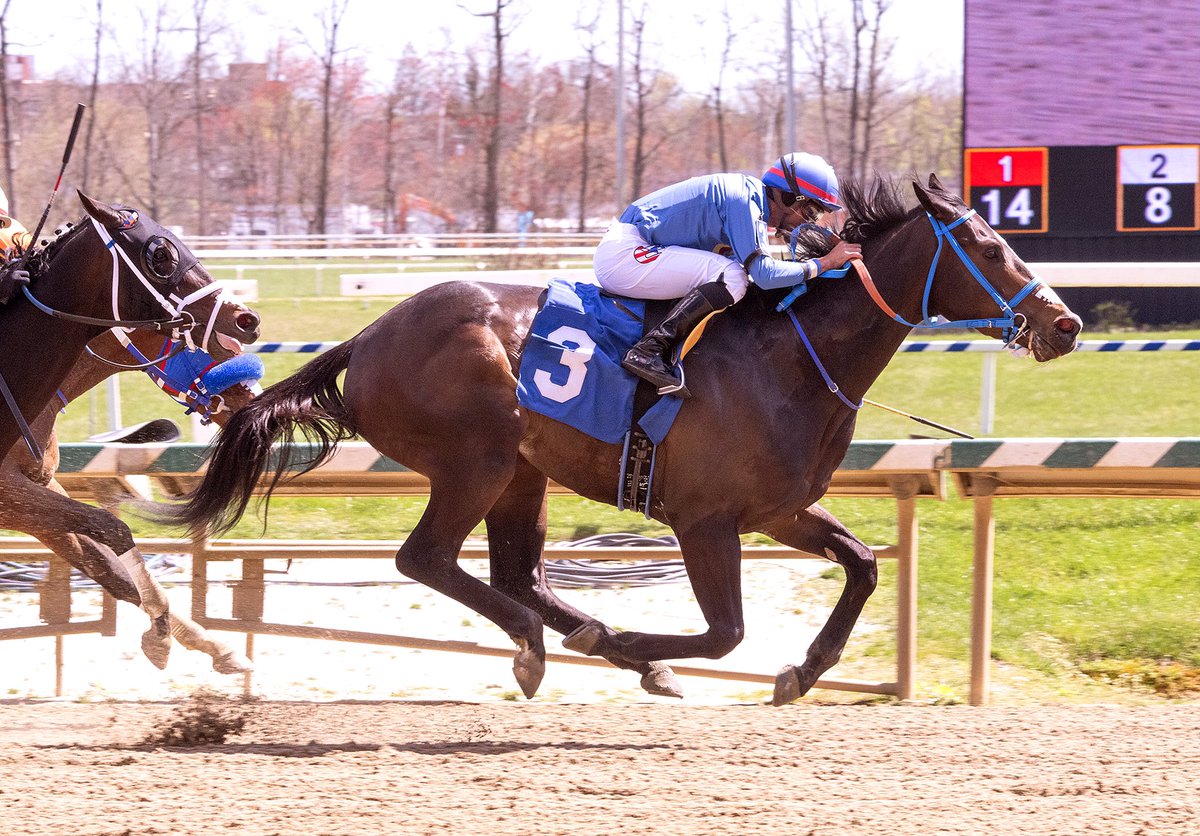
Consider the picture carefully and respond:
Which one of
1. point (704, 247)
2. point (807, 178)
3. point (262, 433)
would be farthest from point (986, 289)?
point (262, 433)

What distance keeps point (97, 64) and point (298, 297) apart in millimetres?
7284

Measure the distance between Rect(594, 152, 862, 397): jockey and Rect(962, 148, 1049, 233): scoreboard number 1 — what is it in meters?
7.12

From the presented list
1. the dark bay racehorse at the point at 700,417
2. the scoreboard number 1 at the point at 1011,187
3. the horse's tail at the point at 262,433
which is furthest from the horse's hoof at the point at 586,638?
the scoreboard number 1 at the point at 1011,187

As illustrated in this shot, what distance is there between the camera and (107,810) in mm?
3264

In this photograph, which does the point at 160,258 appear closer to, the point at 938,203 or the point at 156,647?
the point at 156,647

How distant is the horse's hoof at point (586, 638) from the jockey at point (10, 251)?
2.09 m

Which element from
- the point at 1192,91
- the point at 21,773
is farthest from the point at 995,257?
the point at 1192,91

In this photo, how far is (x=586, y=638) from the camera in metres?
4.28

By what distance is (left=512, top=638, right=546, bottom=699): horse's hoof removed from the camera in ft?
14.1

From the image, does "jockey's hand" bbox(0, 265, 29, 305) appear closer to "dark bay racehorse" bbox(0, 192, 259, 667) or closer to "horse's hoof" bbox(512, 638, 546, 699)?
"dark bay racehorse" bbox(0, 192, 259, 667)

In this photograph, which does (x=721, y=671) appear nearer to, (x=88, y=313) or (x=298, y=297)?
(x=88, y=313)

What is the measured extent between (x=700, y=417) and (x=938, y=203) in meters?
0.97

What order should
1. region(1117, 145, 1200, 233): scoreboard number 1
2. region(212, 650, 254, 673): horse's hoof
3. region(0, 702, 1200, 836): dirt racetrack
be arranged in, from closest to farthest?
1. region(0, 702, 1200, 836): dirt racetrack
2. region(212, 650, 254, 673): horse's hoof
3. region(1117, 145, 1200, 233): scoreboard number 1

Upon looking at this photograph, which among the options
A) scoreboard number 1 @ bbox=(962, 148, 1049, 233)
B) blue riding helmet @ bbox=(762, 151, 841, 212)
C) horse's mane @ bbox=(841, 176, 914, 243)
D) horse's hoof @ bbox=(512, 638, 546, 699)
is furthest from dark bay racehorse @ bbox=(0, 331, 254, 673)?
scoreboard number 1 @ bbox=(962, 148, 1049, 233)
